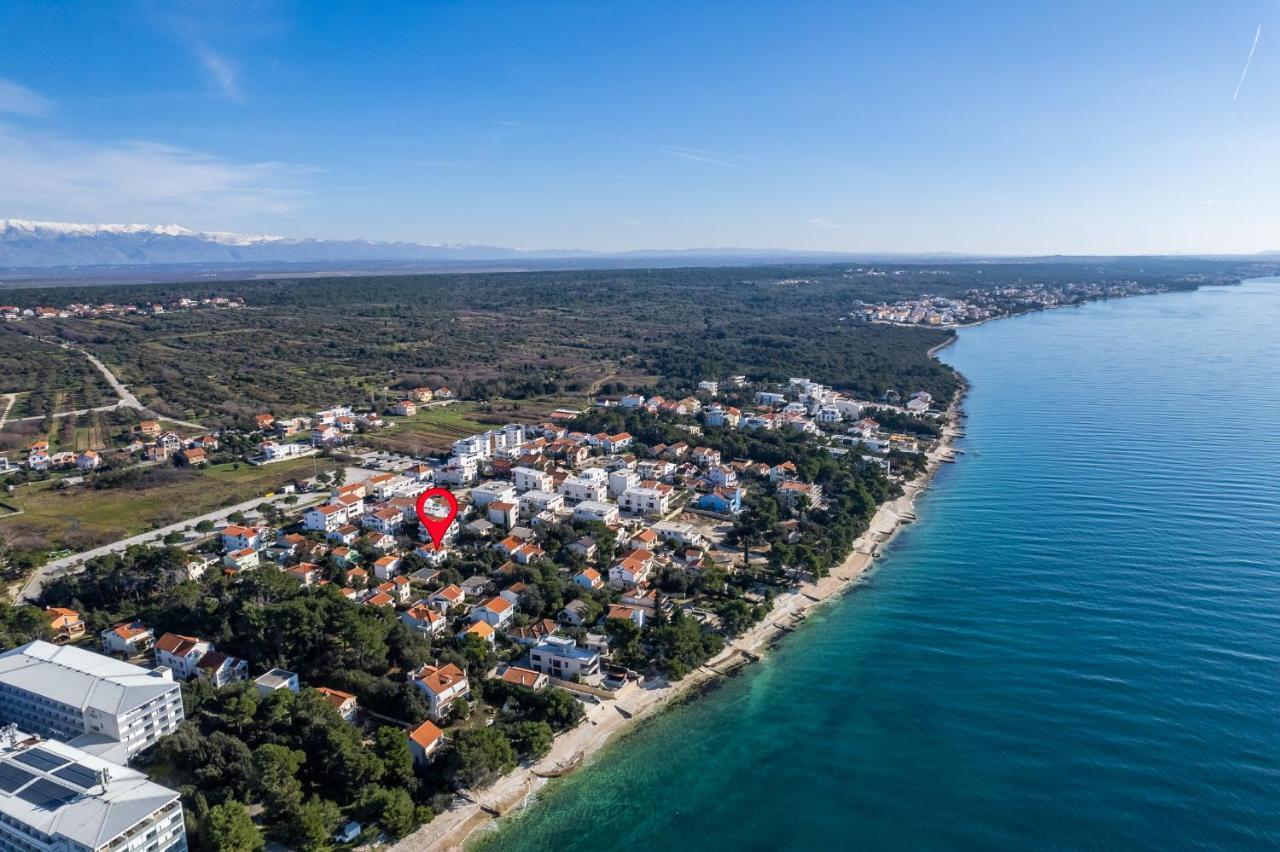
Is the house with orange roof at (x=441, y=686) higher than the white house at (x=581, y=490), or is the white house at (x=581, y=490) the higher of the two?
the white house at (x=581, y=490)

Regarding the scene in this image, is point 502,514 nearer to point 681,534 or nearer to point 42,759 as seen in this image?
point 681,534

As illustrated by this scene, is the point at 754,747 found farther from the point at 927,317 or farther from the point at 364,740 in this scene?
the point at 927,317

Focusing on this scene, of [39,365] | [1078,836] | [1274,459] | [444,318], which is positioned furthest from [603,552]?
[444,318]

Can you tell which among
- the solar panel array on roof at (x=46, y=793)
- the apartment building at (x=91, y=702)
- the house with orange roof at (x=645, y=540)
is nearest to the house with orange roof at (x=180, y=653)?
the apartment building at (x=91, y=702)

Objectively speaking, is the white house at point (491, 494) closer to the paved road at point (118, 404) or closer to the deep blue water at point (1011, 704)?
the deep blue water at point (1011, 704)

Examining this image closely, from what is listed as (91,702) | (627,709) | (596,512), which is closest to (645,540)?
(596,512)

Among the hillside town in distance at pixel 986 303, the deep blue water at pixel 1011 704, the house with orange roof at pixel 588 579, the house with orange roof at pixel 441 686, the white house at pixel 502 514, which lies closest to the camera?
the deep blue water at pixel 1011 704
